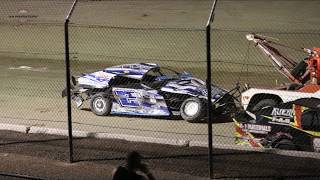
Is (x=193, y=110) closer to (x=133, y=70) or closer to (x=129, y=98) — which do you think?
(x=129, y=98)

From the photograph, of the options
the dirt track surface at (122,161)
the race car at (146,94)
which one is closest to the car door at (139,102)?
the race car at (146,94)

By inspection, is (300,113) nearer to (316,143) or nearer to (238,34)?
(316,143)

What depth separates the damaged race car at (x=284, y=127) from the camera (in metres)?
12.4

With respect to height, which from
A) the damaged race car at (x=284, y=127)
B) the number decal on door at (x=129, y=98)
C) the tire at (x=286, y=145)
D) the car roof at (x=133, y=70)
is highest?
the car roof at (x=133, y=70)

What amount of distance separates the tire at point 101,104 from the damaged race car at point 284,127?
4911 mm

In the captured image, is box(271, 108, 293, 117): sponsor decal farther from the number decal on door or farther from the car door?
the number decal on door

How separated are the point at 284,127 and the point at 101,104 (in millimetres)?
6297

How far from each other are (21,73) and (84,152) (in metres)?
12.7

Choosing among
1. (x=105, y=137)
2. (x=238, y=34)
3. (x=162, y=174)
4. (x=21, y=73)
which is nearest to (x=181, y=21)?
(x=238, y=34)

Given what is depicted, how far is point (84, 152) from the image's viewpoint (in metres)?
12.1

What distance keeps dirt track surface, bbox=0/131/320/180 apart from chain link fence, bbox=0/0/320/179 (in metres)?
0.09

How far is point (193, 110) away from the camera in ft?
54.7

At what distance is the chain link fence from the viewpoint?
1570cm

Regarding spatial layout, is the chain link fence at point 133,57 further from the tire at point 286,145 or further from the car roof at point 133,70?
the tire at point 286,145
